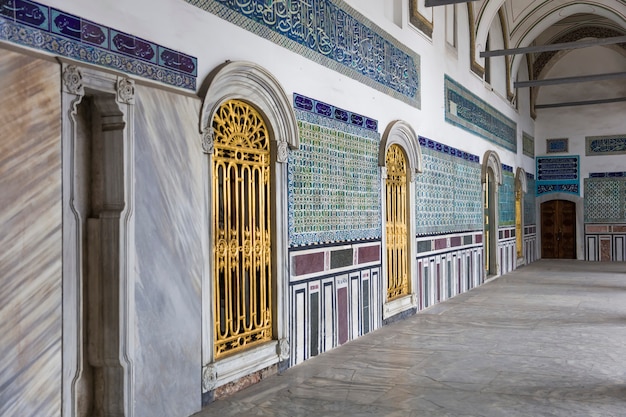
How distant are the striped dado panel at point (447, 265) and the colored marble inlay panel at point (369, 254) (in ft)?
4.38

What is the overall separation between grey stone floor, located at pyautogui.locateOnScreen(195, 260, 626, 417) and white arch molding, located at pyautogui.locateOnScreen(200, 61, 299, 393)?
159 mm

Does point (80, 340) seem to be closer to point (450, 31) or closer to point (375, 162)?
point (375, 162)

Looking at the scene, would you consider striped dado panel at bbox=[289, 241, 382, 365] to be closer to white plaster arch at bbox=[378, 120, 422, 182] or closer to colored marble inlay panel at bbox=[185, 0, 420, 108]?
white plaster arch at bbox=[378, 120, 422, 182]

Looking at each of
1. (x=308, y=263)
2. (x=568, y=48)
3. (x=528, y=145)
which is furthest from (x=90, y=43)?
(x=528, y=145)

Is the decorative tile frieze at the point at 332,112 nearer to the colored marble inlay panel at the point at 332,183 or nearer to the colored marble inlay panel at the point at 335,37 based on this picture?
the colored marble inlay panel at the point at 332,183

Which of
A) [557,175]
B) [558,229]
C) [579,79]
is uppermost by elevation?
[579,79]

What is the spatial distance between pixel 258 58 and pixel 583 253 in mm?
12801

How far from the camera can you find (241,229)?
4422mm

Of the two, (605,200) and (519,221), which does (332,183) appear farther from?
(605,200)

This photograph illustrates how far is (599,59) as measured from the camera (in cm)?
1511

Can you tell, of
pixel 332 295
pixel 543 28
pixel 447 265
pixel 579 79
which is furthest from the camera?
pixel 543 28

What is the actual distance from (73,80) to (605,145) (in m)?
14.3

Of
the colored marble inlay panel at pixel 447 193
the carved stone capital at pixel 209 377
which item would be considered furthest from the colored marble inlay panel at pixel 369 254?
the carved stone capital at pixel 209 377

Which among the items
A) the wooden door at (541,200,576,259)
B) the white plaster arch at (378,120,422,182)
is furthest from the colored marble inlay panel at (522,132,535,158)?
the white plaster arch at (378,120,422,182)
